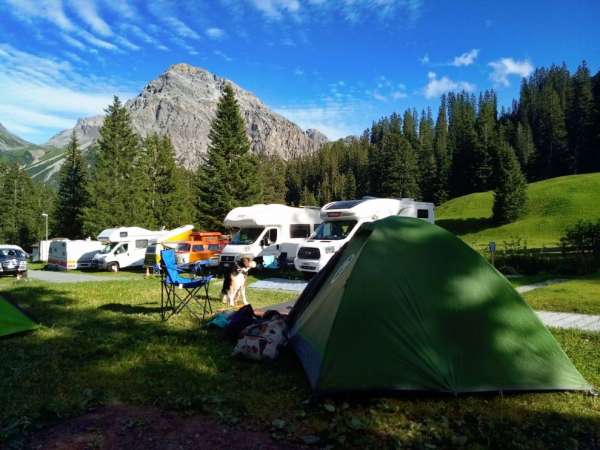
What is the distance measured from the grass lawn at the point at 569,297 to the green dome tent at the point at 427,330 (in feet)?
18.0

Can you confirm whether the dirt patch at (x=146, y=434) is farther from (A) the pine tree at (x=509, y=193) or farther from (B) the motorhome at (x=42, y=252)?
(A) the pine tree at (x=509, y=193)

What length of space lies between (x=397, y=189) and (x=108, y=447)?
236 feet

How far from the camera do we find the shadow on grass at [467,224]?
151 ft

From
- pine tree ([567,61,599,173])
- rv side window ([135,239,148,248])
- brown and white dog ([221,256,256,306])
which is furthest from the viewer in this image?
pine tree ([567,61,599,173])

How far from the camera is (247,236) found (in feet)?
62.4

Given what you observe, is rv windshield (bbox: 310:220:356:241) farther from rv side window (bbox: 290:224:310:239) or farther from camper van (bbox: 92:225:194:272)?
camper van (bbox: 92:225:194:272)

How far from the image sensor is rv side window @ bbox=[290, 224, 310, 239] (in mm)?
19295

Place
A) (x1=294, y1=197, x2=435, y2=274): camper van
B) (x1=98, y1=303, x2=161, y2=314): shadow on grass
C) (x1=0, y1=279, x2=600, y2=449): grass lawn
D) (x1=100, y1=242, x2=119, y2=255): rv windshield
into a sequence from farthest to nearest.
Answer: (x1=100, y1=242, x2=119, y2=255): rv windshield < (x1=294, y1=197, x2=435, y2=274): camper van < (x1=98, y1=303, x2=161, y2=314): shadow on grass < (x1=0, y1=279, x2=600, y2=449): grass lawn

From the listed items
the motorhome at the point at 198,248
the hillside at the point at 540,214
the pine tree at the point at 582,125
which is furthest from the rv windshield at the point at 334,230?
the pine tree at the point at 582,125

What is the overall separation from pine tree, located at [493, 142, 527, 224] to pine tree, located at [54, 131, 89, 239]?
39.0 metres

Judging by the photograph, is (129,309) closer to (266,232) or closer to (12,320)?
(12,320)

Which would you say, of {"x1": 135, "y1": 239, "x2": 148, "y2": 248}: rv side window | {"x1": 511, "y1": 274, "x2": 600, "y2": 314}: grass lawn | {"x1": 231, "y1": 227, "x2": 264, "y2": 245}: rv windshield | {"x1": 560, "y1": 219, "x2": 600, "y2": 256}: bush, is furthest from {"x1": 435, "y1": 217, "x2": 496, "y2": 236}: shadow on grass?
{"x1": 511, "y1": 274, "x2": 600, "y2": 314}: grass lawn

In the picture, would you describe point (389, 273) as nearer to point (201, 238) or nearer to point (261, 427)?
point (261, 427)

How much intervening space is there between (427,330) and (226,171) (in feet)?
101
